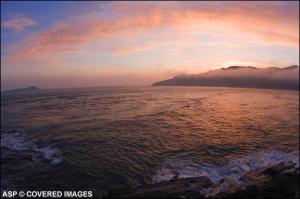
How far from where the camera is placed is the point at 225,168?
15.2 m

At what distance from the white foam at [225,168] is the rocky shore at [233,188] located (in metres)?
0.06

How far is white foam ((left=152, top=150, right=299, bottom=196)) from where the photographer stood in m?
12.5

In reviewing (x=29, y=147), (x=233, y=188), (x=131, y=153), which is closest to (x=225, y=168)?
(x=233, y=188)

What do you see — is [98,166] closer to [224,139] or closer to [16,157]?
[16,157]

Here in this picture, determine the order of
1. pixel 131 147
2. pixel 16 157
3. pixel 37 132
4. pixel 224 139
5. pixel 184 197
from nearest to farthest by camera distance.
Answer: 1. pixel 184 197
2. pixel 16 157
3. pixel 131 147
4. pixel 224 139
5. pixel 37 132

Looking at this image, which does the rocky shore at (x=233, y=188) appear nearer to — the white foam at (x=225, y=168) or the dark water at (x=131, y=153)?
the white foam at (x=225, y=168)

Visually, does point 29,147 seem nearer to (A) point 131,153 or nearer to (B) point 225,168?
(A) point 131,153

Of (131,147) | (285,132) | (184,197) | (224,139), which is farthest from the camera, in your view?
(285,132)

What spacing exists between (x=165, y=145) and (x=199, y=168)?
6139 mm

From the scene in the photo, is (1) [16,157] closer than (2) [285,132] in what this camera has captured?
Yes

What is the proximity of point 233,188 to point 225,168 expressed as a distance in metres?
3.92

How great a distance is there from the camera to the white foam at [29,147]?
1860 centimetres

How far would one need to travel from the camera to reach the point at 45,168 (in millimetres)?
16109

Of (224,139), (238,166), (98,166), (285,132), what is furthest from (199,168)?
(285,132)
